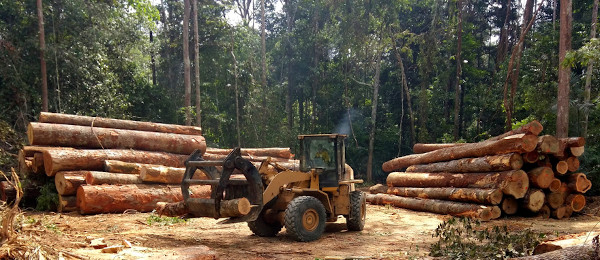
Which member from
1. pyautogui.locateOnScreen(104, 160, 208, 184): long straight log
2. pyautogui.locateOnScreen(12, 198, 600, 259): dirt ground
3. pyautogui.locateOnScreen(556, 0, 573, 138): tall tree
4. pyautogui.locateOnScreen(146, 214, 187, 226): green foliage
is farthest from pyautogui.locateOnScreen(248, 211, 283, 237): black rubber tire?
pyautogui.locateOnScreen(556, 0, 573, 138): tall tree

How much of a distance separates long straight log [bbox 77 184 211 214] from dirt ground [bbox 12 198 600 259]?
0.33 m

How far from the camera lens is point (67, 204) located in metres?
12.3

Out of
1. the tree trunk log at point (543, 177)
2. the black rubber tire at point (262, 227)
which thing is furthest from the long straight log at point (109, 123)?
the tree trunk log at point (543, 177)

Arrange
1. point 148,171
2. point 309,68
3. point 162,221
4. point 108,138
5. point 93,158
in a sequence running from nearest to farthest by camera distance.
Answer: point 162,221 < point 93,158 < point 148,171 < point 108,138 < point 309,68

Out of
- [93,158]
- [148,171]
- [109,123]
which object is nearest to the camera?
[93,158]

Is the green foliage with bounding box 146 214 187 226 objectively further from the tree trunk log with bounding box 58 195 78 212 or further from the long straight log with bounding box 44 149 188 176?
the long straight log with bounding box 44 149 188 176

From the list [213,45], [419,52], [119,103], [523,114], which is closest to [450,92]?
[419,52]

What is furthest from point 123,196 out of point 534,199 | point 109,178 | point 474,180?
point 534,199

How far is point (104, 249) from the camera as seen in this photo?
631cm

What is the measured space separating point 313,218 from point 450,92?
2041cm

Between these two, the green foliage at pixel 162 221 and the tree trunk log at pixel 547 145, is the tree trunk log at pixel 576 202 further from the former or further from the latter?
the green foliage at pixel 162 221

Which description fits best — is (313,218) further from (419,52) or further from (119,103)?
(419,52)

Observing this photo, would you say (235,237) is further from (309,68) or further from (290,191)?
(309,68)

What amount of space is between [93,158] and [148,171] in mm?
1503
